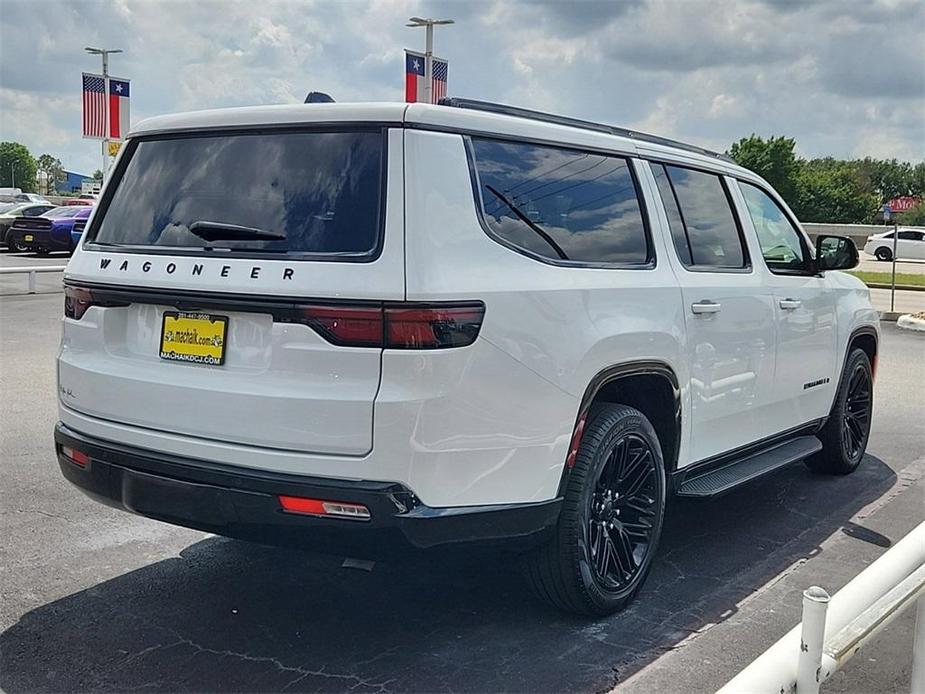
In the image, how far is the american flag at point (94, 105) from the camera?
29391 mm

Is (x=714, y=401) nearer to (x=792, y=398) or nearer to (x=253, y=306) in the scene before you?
(x=792, y=398)

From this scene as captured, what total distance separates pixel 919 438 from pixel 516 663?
217 inches

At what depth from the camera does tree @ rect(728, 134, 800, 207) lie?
216 ft

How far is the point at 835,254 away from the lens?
568cm

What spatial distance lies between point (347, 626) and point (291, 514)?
83cm

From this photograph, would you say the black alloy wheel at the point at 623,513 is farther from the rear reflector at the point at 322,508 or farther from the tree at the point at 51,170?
the tree at the point at 51,170

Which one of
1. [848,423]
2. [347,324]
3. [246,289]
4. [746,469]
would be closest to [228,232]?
[246,289]

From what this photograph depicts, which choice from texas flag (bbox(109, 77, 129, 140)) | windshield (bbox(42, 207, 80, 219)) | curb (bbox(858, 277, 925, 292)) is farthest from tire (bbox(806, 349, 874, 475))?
texas flag (bbox(109, 77, 129, 140))

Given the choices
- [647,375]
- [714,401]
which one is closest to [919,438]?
[714,401]

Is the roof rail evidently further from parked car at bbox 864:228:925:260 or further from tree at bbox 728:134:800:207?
tree at bbox 728:134:800:207

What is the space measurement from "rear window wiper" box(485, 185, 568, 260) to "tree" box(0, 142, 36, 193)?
111 metres

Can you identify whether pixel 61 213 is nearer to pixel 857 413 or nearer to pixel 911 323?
pixel 911 323

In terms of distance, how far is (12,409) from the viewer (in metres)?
7.41

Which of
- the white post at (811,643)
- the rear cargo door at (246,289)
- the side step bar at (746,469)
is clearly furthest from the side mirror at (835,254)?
the white post at (811,643)
